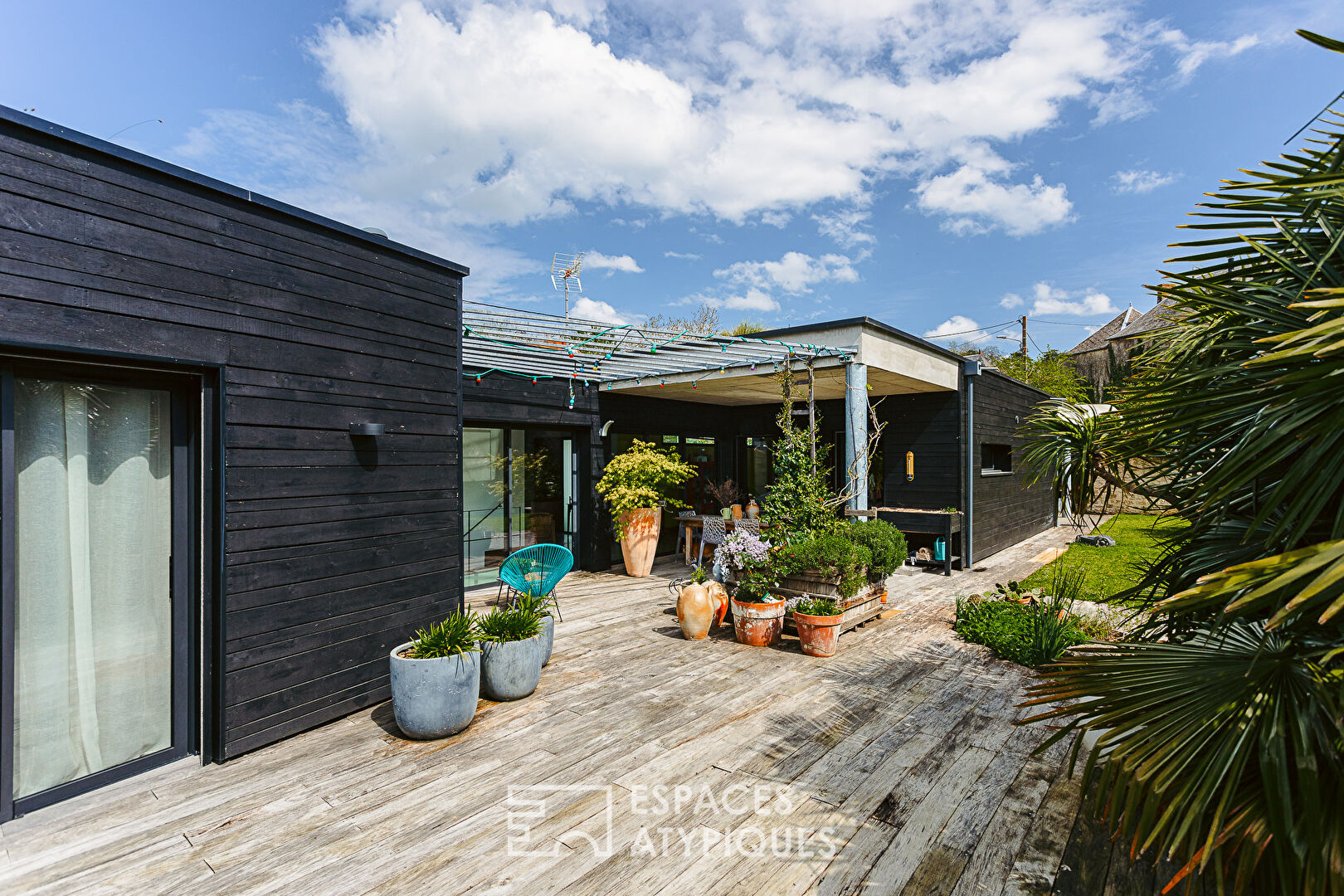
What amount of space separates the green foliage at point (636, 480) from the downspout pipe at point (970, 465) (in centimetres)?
401

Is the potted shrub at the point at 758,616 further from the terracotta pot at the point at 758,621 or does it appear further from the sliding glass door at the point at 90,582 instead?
the sliding glass door at the point at 90,582

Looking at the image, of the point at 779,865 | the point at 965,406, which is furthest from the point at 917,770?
the point at 965,406

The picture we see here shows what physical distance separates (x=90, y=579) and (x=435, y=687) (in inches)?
66.4

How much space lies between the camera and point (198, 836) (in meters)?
2.47

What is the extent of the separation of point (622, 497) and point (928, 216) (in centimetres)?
1285

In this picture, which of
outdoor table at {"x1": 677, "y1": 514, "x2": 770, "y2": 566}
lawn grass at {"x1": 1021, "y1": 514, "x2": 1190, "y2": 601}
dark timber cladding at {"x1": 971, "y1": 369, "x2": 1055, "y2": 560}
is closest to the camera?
lawn grass at {"x1": 1021, "y1": 514, "x2": 1190, "y2": 601}

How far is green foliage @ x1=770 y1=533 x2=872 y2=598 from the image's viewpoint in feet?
17.0

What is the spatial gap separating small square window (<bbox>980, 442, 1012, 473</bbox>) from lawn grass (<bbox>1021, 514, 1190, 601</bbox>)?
1627 mm

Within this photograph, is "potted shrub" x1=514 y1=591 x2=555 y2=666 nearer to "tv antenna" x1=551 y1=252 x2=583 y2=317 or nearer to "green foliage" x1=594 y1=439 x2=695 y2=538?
"green foliage" x1=594 y1=439 x2=695 y2=538

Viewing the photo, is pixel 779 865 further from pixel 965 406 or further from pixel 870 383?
pixel 965 406

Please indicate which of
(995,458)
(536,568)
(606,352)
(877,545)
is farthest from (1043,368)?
(536,568)

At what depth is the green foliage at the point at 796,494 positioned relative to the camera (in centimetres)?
571
